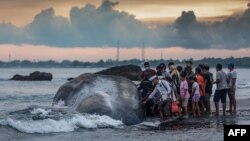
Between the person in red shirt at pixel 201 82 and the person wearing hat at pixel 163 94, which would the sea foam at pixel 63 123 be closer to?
the person wearing hat at pixel 163 94

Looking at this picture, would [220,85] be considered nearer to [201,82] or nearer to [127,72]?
[201,82]

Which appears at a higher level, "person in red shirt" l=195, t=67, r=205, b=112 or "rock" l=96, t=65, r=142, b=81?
"person in red shirt" l=195, t=67, r=205, b=112

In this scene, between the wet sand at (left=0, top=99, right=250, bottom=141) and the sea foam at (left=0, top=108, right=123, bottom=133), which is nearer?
the wet sand at (left=0, top=99, right=250, bottom=141)

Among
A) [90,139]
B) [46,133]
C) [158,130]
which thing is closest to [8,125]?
[46,133]

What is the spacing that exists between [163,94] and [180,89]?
1.44 m

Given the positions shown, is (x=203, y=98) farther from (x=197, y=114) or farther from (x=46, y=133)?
(x=46, y=133)

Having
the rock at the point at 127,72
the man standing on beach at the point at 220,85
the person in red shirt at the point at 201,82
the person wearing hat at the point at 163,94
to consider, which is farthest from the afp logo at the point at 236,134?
the rock at the point at 127,72

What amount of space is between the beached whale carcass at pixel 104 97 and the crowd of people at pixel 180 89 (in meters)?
0.66

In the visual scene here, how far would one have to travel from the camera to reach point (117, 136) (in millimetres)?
15266

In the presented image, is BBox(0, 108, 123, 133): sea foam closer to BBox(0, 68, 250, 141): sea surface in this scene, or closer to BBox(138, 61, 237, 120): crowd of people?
BBox(0, 68, 250, 141): sea surface

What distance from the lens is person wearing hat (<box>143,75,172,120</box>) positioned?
714 inches

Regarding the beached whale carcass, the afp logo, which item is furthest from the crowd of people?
the afp logo

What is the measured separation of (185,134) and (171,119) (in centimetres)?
332

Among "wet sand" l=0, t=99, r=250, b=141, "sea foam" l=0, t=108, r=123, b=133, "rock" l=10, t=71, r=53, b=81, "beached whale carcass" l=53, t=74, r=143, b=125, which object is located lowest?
"rock" l=10, t=71, r=53, b=81
